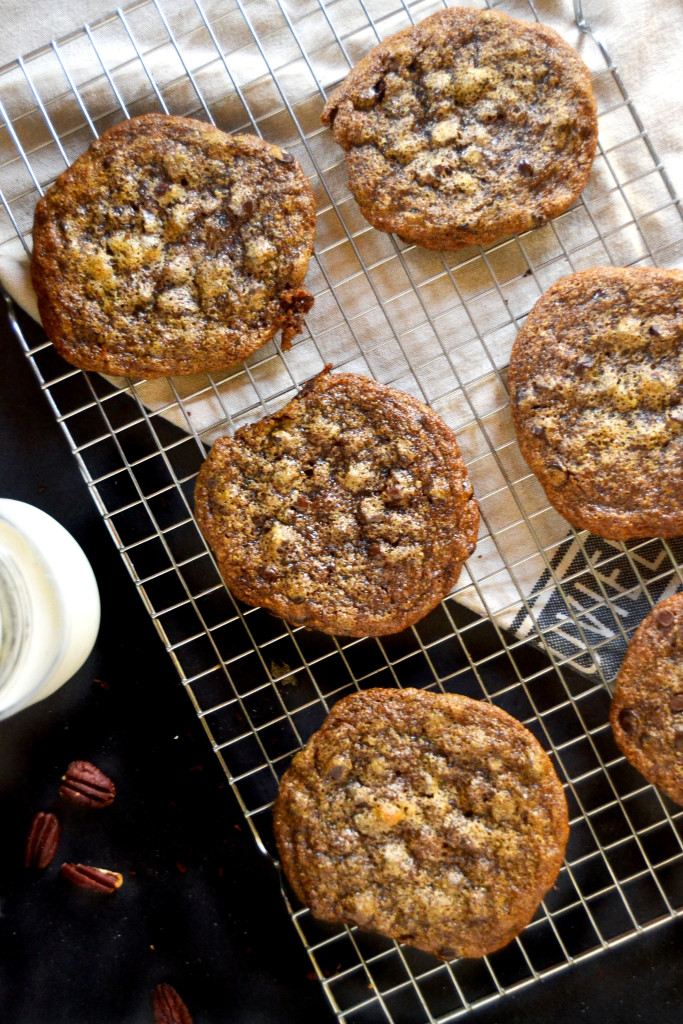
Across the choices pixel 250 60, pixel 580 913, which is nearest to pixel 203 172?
pixel 250 60

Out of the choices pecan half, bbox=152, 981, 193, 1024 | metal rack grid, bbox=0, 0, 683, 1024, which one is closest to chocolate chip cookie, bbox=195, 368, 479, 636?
metal rack grid, bbox=0, 0, 683, 1024

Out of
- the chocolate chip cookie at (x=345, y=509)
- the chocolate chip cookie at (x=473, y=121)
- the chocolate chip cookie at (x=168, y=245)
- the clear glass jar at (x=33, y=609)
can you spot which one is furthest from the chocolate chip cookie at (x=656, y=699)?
the clear glass jar at (x=33, y=609)

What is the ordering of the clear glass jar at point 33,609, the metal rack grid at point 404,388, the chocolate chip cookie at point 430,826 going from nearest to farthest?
1. the clear glass jar at point 33,609
2. the chocolate chip cookie at point 430,826
3. the metal rack grid at point 404,388

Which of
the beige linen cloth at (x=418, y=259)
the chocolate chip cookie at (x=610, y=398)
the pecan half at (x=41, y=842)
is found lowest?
the pecan half at (x=41, y=842)

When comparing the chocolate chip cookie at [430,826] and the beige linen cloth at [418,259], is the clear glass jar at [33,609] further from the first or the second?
the chocolate chip cookie at [430,826]

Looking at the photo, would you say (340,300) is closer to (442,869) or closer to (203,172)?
(203,172)

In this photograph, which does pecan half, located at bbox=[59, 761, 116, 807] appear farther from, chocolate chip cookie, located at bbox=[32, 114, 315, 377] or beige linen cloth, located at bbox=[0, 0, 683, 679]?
chocolate chip cookie, located at bbox=[32, 114, 315, 377]
